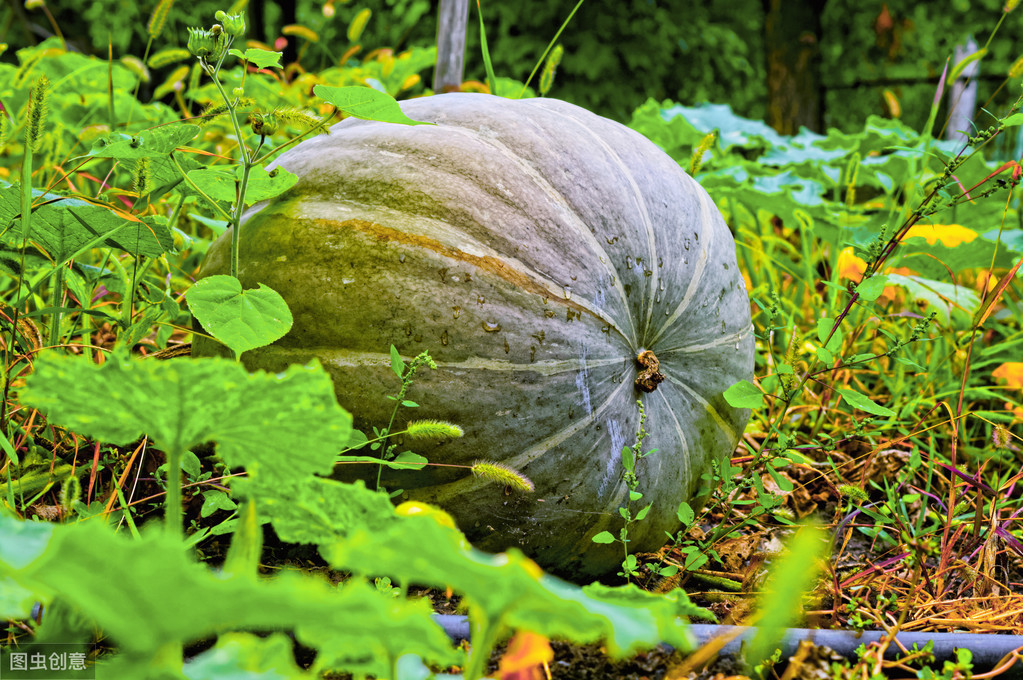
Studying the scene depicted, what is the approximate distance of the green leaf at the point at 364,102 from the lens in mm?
1039

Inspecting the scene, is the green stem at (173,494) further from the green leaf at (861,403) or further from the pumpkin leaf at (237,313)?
the green leaf at (861,403)

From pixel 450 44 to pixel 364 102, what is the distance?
1.45 meters

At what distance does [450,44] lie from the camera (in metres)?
2.39

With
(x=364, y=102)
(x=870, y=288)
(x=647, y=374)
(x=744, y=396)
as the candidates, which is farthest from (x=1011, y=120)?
(x=364, y=102)

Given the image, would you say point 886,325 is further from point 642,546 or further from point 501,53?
point 501,53

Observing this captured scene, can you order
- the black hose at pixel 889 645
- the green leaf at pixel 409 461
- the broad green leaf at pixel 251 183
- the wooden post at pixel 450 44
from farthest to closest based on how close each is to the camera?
the wooden post at pixel 450 44 → the broad green leaf at pixel 251 183 → the green leaf at pixel 409 461 → the black hose at pixel 889 645

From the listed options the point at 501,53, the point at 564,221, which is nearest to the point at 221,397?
the point at 564,221

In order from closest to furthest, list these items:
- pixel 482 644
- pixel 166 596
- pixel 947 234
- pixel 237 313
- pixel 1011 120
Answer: pixel 166 596 → pixel 482 644 → pixel 237 313 → pixel 1011 120 → pixel 947 234

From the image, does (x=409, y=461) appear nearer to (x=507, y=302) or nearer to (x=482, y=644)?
(x=507, y=302)

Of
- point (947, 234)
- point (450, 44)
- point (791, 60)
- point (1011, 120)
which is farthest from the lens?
point (791, 60)

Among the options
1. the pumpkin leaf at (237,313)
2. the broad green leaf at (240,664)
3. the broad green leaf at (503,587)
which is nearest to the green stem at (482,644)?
the broad green leaf at (503,587)

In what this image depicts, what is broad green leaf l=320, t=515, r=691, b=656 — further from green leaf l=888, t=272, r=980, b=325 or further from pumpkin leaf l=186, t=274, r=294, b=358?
green leaf l=888, t=272, r=980, b=325

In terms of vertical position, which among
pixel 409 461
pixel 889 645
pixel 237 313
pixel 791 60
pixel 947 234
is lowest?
pixel 889 645

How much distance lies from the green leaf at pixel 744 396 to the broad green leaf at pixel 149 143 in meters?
0.99
